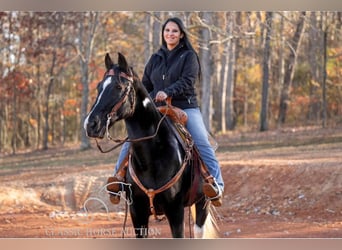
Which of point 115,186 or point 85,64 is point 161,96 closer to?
point 115,186

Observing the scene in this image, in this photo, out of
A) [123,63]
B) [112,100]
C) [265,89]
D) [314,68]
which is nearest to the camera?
[112,100]

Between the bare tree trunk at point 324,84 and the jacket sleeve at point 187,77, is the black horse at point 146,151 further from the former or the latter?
the bare tree trunk at point 324,84

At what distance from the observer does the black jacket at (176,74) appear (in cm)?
464

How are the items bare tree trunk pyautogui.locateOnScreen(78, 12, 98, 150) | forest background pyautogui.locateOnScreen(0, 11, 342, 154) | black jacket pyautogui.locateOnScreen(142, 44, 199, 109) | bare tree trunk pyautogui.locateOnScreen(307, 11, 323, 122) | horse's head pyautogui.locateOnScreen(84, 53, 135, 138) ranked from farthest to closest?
bare tree trunk pyautogui.locateOnScreen(307, 11, 323, 122)
bare tree trunk pyautogui.locateOnScreen(78, 12, 98, 150)
forest background pyautogui.locateOnScreen(0, 11, 342, 154)
black jacket pyautogui.locateOnScreen(142, 44, 199, 109)
horse's head pyautogui.locateOnScreen(84, 53, 135, 138)

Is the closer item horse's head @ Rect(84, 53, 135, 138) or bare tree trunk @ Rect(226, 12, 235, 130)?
horse's head @ Rect(84, 53, 135, 138)

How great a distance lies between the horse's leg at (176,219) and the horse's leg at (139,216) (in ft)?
0.55

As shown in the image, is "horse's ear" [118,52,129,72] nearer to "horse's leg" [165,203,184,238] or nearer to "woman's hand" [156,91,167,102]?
"woman's hand" [156,91,167,102]

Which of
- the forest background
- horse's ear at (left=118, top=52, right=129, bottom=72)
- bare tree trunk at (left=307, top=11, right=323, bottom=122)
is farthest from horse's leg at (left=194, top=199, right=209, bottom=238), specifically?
bare tree trunk at (left=307, top=11, right=323, bottom=122)

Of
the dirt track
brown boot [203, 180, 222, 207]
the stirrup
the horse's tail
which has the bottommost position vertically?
the dirt track

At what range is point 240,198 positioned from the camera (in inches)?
390

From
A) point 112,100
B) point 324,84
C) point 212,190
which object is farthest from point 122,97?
point 324,84

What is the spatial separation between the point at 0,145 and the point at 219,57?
23.3 feet

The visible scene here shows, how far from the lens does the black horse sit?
405cm

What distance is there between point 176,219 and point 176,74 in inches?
43.4
